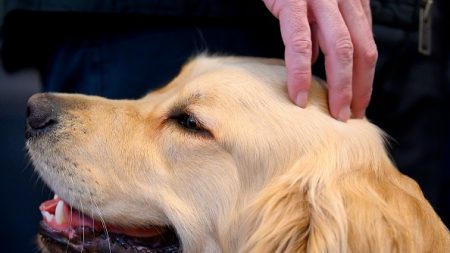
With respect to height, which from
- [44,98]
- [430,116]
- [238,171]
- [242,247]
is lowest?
[430,116]

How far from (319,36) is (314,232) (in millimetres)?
531

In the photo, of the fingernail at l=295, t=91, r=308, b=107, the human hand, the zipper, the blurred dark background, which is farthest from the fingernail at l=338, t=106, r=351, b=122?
Answer: the zipper

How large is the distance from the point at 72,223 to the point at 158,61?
82cm

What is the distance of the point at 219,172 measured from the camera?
60.3 inches

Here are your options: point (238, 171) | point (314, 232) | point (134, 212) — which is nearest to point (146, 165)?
point (134, 212)

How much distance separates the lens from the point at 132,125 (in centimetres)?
166

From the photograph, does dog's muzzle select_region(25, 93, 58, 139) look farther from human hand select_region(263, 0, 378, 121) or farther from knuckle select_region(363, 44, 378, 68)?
knuckle select_region(363, 44, 378, 68)

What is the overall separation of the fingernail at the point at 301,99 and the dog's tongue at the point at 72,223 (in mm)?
464

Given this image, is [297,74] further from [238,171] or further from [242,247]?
[242,247]

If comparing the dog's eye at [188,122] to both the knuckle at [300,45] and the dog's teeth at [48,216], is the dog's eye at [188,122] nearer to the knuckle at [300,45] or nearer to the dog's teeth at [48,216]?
the knuckle at [300,45]

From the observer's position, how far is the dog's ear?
138cm

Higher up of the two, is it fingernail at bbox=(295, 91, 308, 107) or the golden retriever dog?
fingernail at bbox=(295, 91, 308, 107)

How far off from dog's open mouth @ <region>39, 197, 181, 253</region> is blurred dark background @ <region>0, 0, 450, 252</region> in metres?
0.62

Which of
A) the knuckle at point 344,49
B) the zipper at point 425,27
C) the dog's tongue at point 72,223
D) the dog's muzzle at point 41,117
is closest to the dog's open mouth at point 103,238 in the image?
the dog's tongue at point 72,223
